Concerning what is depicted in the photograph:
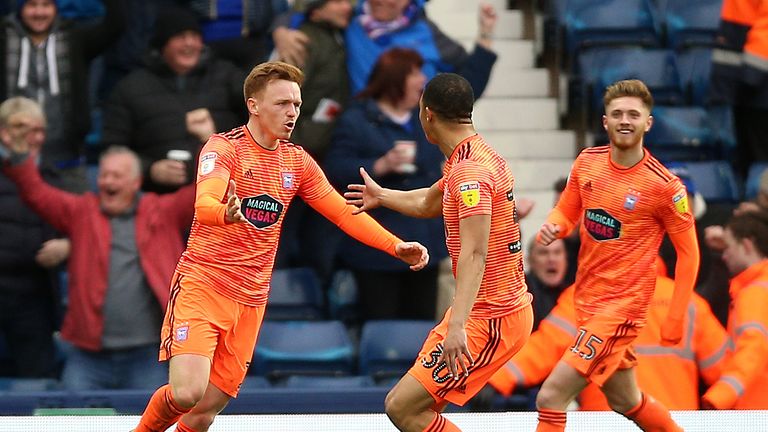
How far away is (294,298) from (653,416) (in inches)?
98.2

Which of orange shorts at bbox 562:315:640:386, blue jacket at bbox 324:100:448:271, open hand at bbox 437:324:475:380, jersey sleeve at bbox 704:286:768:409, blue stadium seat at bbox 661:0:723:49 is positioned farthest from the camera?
blue stadium seat at bbox 661:0:723:49

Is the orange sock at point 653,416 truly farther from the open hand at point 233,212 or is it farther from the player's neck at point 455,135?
the open hand at point 233,212

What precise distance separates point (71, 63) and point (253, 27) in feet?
3.74

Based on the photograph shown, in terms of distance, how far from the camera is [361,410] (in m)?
7.84

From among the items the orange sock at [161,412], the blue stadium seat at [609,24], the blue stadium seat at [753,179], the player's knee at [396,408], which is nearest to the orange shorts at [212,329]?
the orange sock at [161,412]

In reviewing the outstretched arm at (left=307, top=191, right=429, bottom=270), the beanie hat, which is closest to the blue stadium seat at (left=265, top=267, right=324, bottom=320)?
the beanie hat

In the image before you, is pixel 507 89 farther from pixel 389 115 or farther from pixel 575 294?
pixel 575 294

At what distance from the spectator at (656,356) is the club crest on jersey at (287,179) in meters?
1.80

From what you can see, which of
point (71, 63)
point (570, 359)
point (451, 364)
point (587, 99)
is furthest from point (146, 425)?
point (587, 99)

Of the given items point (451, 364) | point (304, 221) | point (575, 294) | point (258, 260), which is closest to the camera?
point (451, 364)

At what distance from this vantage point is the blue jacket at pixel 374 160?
28.0ft

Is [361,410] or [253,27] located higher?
[253,27]

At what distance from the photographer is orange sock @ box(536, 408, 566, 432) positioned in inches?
266

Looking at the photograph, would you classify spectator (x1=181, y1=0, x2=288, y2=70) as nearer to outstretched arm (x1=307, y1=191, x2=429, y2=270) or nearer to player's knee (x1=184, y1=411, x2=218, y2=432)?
outstretched arm (x1=307, y1=191, x2=429, y2=270)
